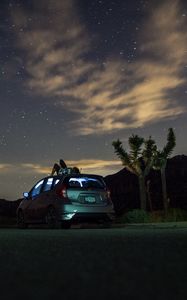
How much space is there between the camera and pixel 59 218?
59.8ft

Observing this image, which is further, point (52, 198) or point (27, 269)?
point (52, 198)

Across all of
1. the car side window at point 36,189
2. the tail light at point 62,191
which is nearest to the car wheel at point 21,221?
the car side window at point 36,189

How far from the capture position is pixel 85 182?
19391 mm

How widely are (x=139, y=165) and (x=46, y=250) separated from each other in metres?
23.5

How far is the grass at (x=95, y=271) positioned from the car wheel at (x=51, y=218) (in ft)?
29.8

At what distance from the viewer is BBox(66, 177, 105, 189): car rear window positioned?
1911 cm

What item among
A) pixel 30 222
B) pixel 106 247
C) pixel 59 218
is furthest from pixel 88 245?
pixel 30 222

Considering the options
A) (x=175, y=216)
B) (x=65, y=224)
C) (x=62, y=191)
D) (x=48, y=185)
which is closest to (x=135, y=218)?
(x=175, y=216)

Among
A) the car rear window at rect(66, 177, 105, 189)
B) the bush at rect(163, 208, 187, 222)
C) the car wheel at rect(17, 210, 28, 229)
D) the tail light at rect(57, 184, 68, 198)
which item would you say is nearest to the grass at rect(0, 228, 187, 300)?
the tail light at rect(57, 184, 68, 198)

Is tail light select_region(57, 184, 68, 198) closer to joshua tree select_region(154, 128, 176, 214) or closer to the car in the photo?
the car

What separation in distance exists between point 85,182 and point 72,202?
109cm

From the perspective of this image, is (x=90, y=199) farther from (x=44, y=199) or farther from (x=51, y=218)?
(x=44, y=199)

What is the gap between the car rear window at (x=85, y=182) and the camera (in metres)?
19.1

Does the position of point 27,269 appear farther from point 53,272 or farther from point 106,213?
point 106,213
